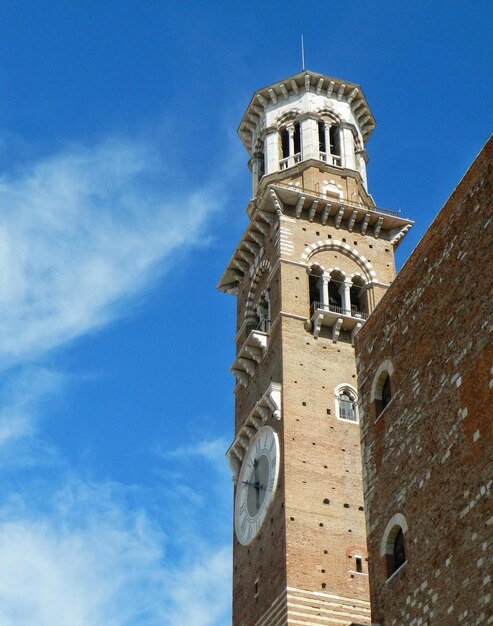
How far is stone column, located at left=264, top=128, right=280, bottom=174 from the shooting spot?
43.2m

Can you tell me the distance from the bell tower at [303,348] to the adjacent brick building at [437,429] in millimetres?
11083

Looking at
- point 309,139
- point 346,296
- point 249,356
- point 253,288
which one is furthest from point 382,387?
point 309,139

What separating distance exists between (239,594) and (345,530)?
4.31 m

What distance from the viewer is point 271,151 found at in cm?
4403

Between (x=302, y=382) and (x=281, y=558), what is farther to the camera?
(x=302, y=382)

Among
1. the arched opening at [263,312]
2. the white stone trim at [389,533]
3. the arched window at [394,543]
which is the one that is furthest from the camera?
the arched opening at [263,312]

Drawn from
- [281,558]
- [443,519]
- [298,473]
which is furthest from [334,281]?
[443,519]

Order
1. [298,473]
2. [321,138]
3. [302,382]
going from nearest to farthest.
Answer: [298,473], [302,382], [321,138]

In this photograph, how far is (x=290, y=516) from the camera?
102 feet

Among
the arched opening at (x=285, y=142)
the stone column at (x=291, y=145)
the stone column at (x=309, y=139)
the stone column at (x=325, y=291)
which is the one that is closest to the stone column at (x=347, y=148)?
the stone column at (x=309, y=139)

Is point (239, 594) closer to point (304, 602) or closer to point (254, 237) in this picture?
point (304, 602)

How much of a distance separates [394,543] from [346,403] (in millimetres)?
16092

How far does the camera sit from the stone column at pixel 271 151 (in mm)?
43250

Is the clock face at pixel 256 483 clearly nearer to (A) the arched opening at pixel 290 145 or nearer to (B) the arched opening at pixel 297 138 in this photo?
(A) the arched opening at pixel 290 145
